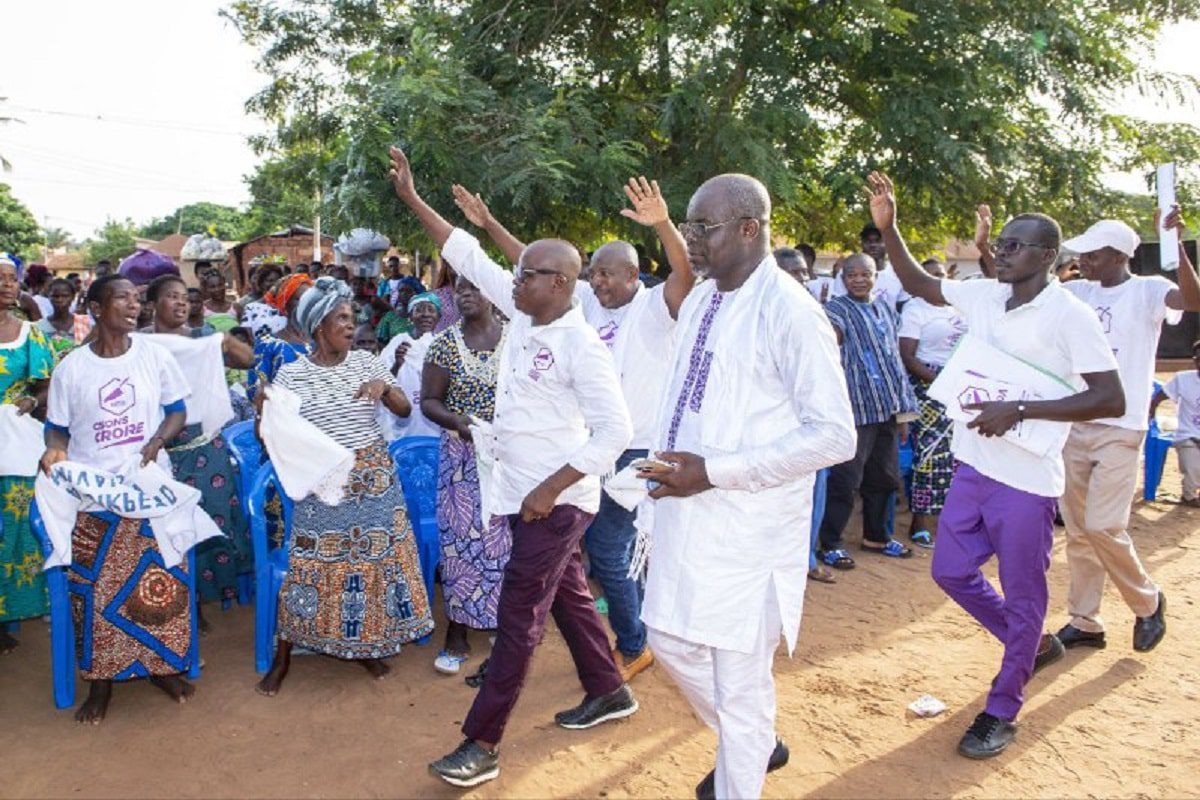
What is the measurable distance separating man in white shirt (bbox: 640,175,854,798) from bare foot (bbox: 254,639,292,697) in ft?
7.41

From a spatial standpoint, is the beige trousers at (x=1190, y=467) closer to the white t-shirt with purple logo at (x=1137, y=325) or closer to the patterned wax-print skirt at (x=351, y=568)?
the white t-shirt with purple logo at (x=1137, y=325)

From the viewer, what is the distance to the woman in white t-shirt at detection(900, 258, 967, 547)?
22.4 ft

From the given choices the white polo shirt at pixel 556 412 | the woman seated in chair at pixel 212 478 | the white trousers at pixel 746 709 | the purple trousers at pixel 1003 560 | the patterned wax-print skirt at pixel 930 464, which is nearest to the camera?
the white trousers at pixel 746 709

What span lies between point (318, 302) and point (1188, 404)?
755 cm

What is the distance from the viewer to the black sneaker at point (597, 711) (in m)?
3.91

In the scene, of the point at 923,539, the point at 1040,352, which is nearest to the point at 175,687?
the point at 1040,352

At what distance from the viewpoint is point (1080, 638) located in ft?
15.9

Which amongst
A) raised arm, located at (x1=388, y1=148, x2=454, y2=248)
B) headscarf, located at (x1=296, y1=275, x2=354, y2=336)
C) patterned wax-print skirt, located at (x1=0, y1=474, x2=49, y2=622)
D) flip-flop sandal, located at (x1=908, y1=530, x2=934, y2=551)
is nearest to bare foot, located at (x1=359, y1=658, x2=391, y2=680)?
headscarf, located at (x1=296, y1=275, x2=354, y2=336)

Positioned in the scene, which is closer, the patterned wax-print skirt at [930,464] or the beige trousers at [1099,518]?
the beige trousers at [1099,518]

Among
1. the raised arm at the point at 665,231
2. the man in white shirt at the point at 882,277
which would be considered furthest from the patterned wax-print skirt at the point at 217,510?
the man in white shirt at the point at 882,277

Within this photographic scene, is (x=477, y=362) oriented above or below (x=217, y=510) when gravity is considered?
above

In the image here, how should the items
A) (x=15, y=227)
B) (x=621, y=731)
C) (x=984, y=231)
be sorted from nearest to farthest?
(x=621, y=731) → (x=984, y=231) → (x=15, y=227)

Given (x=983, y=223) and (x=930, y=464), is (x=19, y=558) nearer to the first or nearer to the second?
(x=983, y=223)

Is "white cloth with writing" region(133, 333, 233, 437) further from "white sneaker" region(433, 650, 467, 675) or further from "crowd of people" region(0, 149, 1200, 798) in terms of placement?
"white sneaker" region(433, 650, 467, 675)
